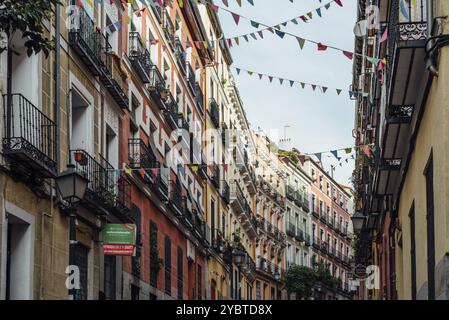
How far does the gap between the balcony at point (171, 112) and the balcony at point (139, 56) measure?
10.7 feet

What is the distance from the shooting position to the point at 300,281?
6406 centimetres

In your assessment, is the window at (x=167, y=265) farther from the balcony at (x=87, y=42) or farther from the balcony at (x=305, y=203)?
the balcony at (x=305, y=203)

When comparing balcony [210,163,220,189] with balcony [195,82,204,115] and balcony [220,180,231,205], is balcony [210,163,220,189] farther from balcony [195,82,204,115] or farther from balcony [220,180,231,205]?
balcony [195,82,204,115]

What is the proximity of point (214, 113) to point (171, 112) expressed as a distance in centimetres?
1173

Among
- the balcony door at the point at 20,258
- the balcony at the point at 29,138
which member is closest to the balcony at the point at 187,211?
the balcony at the point at 29,138

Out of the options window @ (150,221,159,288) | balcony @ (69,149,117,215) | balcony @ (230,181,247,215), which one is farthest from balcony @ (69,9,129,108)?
balcony @ (230,181,247,215)

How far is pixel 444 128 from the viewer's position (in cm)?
1138

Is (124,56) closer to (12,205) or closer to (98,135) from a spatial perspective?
(98,135)

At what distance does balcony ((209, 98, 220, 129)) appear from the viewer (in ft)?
136

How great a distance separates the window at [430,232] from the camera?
13.5 meters

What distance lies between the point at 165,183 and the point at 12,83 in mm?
12143

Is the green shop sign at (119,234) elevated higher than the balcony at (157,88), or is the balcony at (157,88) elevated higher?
the balcony at (157,88)

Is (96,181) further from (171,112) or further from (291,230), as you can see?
Answer: (291,230)

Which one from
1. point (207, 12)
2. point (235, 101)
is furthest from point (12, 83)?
point (235, 101)
